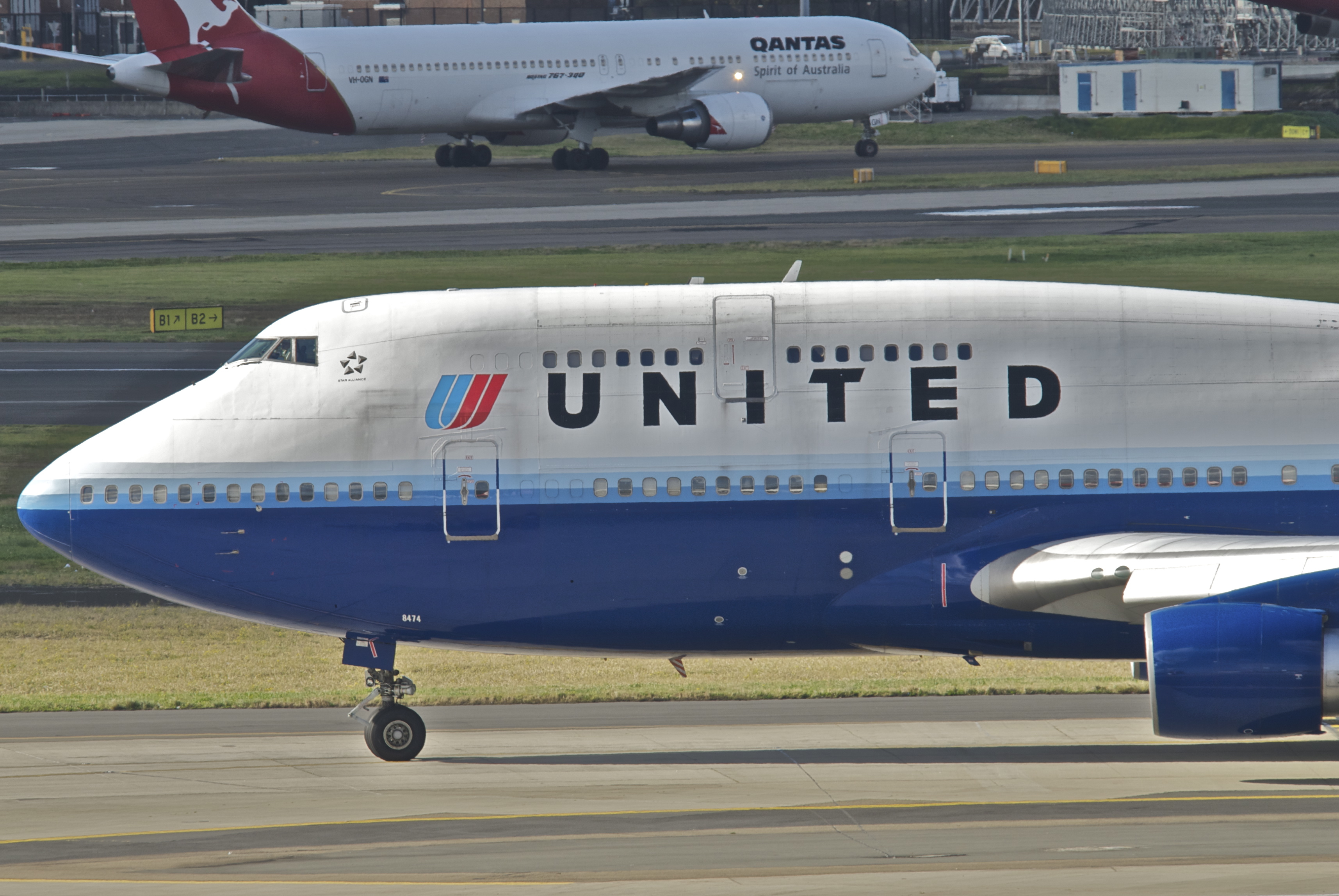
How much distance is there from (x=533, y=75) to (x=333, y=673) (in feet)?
206

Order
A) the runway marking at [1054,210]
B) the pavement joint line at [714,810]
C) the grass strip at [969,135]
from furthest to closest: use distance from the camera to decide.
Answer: the grass strip at [969,135], the runway marking at [1054,210], the pavement joint line at [714,810]

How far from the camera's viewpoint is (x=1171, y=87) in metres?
112

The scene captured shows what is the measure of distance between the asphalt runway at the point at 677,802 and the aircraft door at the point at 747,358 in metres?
4.47

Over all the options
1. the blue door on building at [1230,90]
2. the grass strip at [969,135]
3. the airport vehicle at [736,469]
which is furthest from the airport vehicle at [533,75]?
the airport vehicle at [736,469]

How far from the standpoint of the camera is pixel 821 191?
7712cm

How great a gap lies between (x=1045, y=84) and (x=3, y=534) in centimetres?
11754

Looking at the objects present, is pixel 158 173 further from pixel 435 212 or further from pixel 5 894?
pixel 5 894

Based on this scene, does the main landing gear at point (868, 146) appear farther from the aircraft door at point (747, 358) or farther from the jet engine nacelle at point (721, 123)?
the aircraft door at point (747, 358)

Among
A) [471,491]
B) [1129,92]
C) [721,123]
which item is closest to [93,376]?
[471,491]

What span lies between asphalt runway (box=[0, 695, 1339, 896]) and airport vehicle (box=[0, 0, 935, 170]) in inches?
2513

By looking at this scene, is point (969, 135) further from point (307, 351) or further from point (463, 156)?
point (307, 351)

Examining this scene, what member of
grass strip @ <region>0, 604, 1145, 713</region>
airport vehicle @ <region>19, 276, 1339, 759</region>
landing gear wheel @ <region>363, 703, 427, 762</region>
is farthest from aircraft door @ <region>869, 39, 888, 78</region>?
landing gear wheel @ <region>363, 703, 427, 762</region>

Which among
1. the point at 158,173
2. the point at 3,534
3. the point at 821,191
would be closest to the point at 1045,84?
the point at 821,191

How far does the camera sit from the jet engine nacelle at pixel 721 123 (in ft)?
276
